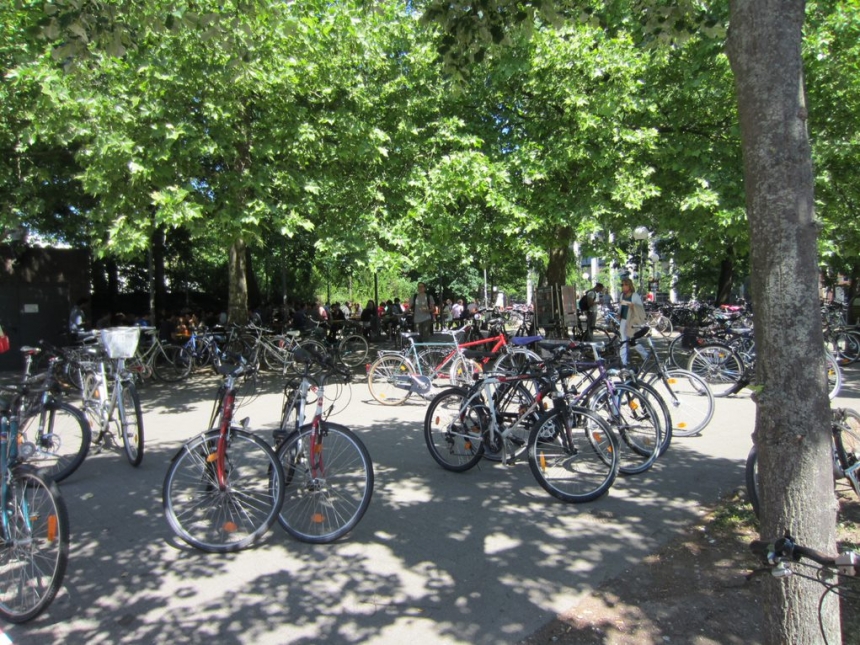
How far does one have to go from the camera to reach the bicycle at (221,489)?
12.4 feet

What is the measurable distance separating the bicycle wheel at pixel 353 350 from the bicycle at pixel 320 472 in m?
7.76

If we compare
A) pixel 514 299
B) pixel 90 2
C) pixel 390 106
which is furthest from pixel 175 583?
pixel 514 299

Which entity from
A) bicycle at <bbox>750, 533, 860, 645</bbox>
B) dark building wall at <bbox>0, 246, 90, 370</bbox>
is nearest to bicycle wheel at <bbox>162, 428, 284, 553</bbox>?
bicycle at <bbox>750, 533, 860, 645</bbox>

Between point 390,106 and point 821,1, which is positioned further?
point 390,106

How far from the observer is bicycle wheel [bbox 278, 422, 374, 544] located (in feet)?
12.9

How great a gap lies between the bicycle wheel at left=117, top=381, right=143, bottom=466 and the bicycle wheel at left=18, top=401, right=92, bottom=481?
42 centimetres

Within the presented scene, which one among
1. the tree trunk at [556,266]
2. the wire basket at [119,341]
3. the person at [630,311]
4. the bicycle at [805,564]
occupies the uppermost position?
the tree trunk at [556,266]

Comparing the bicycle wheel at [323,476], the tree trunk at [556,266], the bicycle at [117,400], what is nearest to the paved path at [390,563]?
the bicycle wheel at [323,476]

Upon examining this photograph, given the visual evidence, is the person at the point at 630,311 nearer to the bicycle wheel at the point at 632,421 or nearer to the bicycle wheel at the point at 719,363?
the bicycle wheel at the point at 719,363

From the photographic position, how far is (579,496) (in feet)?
14.6

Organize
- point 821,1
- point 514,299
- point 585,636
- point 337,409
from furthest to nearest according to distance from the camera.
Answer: point 514,299, point 821,1, point 337,409, point 585,636

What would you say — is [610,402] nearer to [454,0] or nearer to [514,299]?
[454,0]

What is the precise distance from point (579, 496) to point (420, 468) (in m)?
1.58

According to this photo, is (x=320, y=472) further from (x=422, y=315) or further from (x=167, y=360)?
(x=167, y=360)
